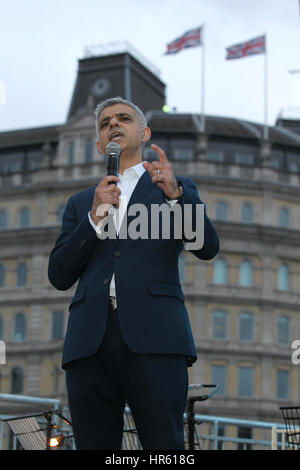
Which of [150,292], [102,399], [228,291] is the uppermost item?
[228,291]

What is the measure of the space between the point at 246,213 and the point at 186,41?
1018 cm

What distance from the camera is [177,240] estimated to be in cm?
449

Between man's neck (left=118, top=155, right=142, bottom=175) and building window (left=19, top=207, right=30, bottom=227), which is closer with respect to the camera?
man's neck (left=118, top=155, right=142, bottom=175)

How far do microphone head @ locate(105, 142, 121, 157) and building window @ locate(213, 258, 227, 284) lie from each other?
4464cm

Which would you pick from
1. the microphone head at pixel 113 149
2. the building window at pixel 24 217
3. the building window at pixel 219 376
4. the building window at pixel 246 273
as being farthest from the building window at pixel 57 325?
the microphone head at pixel 113 149

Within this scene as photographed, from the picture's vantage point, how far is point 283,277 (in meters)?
49.9

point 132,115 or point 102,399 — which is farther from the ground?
point 132,115

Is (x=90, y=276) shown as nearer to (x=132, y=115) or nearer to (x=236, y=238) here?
(x=132, y=115)

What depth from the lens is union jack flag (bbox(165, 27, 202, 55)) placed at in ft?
152

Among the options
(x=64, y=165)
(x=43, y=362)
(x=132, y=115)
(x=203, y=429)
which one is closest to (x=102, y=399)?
(x=132, y=115)

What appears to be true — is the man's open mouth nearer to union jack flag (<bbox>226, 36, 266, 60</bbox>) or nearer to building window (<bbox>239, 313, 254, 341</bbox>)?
union jack flag (<bbox>226, 36, 266, 60</bbox>)

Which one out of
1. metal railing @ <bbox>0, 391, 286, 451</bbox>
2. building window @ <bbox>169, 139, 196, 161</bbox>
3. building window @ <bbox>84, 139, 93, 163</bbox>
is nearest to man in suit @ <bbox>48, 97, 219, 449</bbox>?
metal railing @ <bbox>0, 391, 286, 451</bbox>

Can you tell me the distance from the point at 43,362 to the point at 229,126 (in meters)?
19.2

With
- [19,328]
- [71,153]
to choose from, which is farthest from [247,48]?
[19,328]
